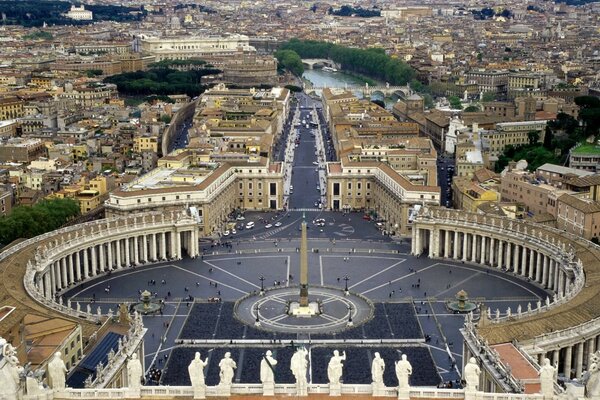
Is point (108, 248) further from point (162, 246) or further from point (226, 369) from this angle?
point (226, 369)

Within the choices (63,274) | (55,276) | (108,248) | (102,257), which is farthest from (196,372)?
(108,248)

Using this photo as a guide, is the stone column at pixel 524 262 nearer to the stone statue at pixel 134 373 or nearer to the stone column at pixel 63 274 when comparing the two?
the stone column at pixel 63 274

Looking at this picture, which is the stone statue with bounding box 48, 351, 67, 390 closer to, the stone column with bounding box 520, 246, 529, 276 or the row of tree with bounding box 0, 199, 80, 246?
the row of tree with bounding box 0, 199, 80, 246

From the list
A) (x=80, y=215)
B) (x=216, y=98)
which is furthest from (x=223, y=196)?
(x=216, y=98)

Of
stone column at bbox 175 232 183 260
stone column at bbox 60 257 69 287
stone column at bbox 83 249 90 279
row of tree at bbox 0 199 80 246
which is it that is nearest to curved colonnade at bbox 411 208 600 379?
stone column at bbox 175 232 183 260

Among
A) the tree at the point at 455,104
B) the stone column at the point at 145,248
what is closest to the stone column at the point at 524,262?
the stone column at the point at 145,248

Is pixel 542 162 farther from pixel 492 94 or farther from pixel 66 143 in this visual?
pixel 492 94
